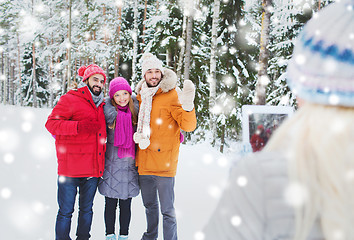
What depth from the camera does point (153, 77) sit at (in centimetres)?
349

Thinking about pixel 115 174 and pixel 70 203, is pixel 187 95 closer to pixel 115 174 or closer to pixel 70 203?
pixel 115 174

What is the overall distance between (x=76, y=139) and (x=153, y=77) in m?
1.31

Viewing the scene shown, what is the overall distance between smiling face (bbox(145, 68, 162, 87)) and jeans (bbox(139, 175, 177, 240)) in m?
1.28

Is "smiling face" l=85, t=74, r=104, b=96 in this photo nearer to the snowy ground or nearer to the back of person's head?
the snowy ground

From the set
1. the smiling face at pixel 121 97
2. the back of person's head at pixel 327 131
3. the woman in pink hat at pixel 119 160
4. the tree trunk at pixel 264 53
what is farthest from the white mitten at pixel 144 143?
the tree trunk at pixel 264 53

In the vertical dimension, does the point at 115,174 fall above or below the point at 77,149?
below

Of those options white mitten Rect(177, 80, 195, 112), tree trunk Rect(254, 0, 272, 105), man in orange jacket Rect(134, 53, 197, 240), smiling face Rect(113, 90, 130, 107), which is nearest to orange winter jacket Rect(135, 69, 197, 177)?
man in orange jacket Rect(134, 53, 197, 240)

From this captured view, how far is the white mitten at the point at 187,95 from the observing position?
9.56ft

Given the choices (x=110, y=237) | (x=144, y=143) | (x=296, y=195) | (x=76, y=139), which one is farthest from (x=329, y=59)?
(x=110, y=237)

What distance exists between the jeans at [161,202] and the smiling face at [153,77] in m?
1.28

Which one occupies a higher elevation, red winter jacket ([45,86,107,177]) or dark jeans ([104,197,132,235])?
red winter jacket ([45,86,107,177])

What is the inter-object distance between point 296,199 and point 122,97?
2960 millimetres

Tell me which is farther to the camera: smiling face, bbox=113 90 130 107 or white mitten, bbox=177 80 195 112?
smiling face, bbox=113 90 130 107

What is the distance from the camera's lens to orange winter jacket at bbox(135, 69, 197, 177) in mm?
3303
